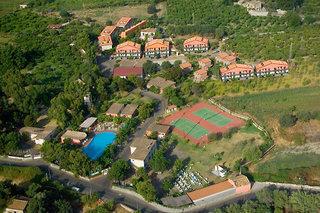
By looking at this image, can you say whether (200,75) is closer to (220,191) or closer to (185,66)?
(185,66)

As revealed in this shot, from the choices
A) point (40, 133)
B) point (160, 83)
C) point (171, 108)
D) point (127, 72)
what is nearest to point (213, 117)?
point (171, 108)

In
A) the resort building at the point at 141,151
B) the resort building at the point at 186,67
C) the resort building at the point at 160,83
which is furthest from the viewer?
the resort building at the point at 186,67

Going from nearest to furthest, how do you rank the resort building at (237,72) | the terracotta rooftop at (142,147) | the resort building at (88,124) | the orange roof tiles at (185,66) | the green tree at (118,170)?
1. the green tree at (118,170)
2. the terracotta rooftop at (142,147)
3. the resort building at (88,124)
4. the resort building at (237,72)
5. the orange roof tiles at (185,66)

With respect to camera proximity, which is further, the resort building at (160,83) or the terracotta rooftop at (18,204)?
the resort building at (160,83)

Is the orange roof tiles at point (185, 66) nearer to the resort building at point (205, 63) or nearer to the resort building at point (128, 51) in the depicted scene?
the resort building at point (205, 63)

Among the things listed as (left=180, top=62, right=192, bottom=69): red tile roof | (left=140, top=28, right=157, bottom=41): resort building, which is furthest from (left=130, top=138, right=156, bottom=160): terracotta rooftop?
(left=140, top=28, right=157, bottom=41): resort building

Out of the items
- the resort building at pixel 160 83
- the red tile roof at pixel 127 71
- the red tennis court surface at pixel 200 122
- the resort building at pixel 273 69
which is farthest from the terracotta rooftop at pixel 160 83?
the resort building at pixel 273 69
